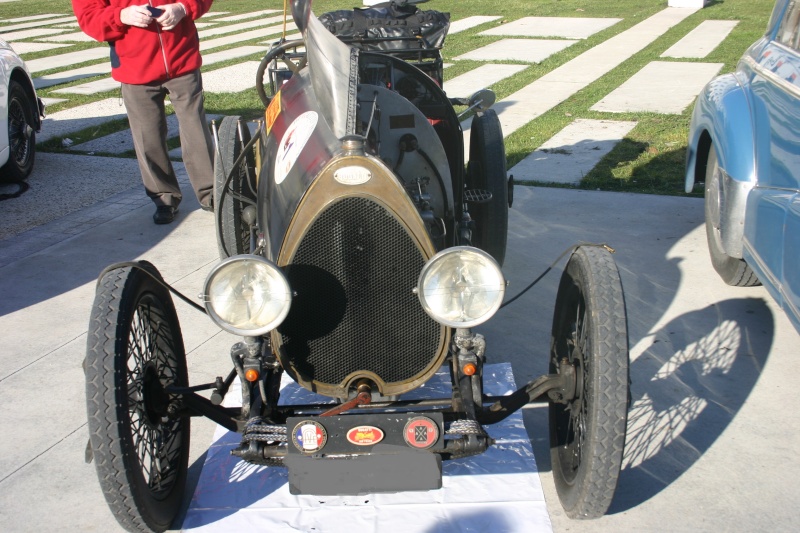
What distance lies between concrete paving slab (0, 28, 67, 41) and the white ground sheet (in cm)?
1527

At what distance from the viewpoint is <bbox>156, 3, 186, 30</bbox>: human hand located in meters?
5.69

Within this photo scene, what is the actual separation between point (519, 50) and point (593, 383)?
450 inches

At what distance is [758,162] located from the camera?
13.6ft

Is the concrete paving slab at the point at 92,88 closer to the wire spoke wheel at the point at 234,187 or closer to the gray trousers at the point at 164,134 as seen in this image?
the gray trousers at the point at 164,134

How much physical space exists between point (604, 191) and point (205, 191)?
313cm

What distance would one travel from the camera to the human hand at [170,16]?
5688 millimetres

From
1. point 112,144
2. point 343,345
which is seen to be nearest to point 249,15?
point 112,144

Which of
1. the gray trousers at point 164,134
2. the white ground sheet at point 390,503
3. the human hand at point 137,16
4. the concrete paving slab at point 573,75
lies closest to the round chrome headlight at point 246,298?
the white ground sheet at point 390,503

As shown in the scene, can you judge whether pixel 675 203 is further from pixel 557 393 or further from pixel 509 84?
pixel 509 84

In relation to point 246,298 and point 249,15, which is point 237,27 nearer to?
point 249,15

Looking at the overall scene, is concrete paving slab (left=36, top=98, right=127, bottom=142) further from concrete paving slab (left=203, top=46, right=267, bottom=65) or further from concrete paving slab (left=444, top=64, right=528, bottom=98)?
concrete paving slab (left=444, top=64, right=528, bottom=98)

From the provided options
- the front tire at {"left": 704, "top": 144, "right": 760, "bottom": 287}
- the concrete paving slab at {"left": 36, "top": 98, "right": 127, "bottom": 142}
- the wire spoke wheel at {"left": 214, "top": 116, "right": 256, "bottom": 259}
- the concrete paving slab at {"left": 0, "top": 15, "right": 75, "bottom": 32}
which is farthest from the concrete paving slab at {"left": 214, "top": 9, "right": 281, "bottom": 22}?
the front tire at {"left": 704, "top": 144, "right": 760, "bottom": 287}

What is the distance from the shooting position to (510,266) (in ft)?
17.3

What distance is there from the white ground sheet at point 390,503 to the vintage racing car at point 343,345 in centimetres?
16
